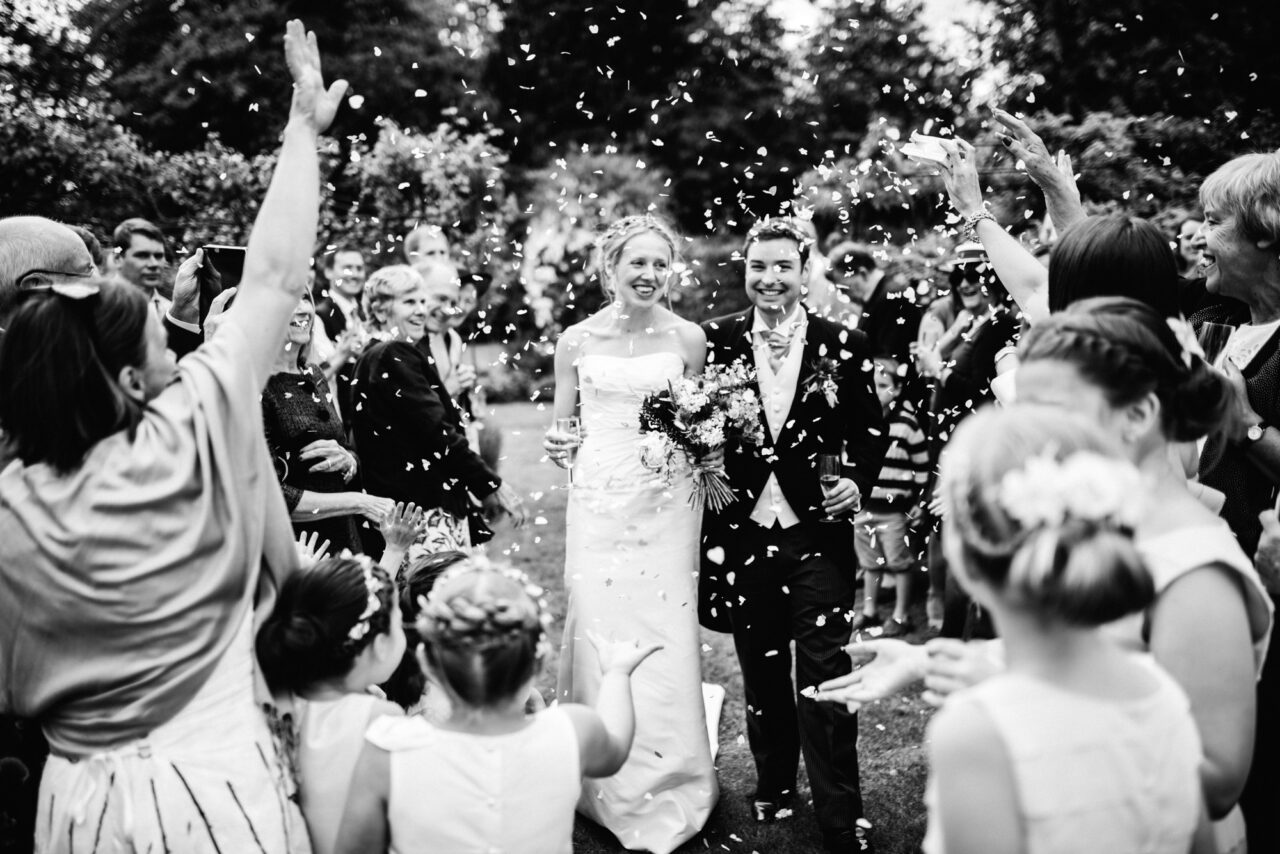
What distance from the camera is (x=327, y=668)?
2.34 m

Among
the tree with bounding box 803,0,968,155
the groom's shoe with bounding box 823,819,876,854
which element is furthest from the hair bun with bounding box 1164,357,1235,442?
the tree with bounding box 803,0,968,155

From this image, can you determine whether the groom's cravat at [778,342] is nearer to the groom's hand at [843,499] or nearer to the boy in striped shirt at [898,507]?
the groom's hand at [843,499]

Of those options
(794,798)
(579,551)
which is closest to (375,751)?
(579,551)

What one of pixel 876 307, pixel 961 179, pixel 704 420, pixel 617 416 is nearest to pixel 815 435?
pixel 704 420

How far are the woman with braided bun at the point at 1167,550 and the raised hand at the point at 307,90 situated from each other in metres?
1.65

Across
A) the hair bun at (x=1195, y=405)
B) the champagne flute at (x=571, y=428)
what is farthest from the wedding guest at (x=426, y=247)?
the hair bun at (x=1195, y=405)

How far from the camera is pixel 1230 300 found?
3711mm

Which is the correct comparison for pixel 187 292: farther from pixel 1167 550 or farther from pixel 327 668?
pixel 1167 550

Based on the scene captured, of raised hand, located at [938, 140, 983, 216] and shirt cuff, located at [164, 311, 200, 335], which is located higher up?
raised hand, located at [938, 140, 983, 216]

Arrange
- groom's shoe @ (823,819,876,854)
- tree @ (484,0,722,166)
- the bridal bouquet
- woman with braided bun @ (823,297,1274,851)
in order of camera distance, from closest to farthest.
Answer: woman with braided bun @ (823,297,1274,851)
groom's shoe @ (823,819,876,854)
the bridal bouquet
tree @ (484,0,722,166)

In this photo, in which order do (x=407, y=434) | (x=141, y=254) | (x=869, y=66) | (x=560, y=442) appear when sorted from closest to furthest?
1. (x=560, y=442)
2. (x=407, y=434)
3. (x=141, y=254)
4. (x=869, y=66)

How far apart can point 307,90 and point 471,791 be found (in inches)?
62.9

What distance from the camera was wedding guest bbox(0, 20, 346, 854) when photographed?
6.42ft

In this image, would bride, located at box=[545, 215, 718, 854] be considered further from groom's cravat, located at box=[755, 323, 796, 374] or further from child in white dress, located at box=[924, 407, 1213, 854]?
child in white dress, located at box=[924, 407, 1213, 854]
